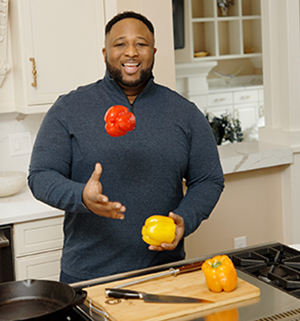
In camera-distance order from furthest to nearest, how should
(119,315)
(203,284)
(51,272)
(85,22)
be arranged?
(85,22), (51,272), (203,284), (119,315)

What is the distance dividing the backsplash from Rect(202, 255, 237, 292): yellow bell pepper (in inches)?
70.2

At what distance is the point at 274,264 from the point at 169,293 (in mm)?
379

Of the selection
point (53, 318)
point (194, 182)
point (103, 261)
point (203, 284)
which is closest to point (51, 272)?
point (103, 261)

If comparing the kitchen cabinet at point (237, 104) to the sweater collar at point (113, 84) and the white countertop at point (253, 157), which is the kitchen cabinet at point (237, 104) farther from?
the sweater collar at point (113, 84)

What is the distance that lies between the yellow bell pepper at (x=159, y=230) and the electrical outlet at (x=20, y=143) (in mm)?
1637

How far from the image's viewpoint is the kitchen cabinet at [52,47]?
7.90 ft

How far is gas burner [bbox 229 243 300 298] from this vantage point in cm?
132

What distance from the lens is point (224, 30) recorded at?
6176mm

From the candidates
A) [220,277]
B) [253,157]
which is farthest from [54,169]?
[253,157]

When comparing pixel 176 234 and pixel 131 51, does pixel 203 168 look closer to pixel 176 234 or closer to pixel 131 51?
pixel 176 234

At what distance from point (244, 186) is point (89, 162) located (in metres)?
1.51

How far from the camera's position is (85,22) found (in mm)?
2504

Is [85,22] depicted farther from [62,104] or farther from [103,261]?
[103,261]

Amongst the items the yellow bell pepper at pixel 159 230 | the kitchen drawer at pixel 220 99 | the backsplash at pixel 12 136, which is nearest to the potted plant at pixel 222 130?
the kitchen drawer at pixel 220 99
